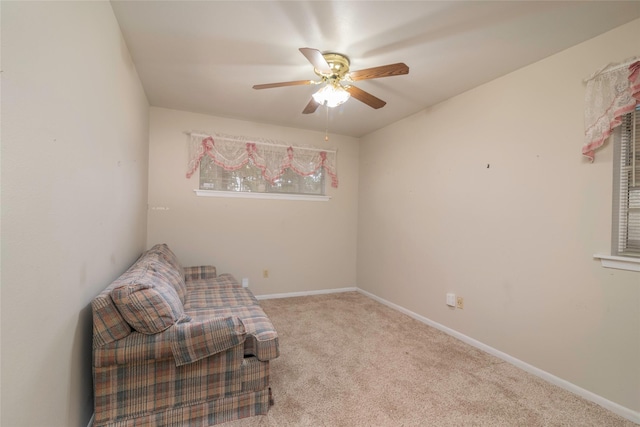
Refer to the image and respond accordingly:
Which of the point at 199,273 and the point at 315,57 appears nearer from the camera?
the point at 315,57

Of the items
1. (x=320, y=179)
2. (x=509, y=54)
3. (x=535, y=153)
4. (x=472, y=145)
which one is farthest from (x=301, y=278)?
(x=509, y=54)

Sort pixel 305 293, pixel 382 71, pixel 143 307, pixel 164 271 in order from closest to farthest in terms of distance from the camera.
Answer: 1. pixel 143 307
2. pixel 382 71
3. pixel 164 271
4. pixel 305 293

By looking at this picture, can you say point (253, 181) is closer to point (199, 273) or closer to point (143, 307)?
point (199, 273)

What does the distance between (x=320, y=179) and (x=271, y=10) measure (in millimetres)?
2679

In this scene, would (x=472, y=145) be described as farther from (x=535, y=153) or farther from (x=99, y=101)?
(x=99, y=101)

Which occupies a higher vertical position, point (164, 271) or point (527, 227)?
point (527, 227)

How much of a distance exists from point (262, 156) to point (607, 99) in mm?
3316

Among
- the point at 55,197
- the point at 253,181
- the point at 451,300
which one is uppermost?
the point at 253,181

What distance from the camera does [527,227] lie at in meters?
2.25

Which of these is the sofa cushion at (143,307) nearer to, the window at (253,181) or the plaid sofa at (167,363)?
the plaid sofa at (167,363)

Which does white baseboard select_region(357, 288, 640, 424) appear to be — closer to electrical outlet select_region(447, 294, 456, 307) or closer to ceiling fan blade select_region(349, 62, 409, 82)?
electrical outlet select_region(447, 294, 456, 307)


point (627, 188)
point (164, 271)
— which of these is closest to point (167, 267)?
point (164, 271)

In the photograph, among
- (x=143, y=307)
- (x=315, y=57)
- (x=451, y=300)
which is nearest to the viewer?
(x=143, y=307)

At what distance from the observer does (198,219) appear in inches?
141
